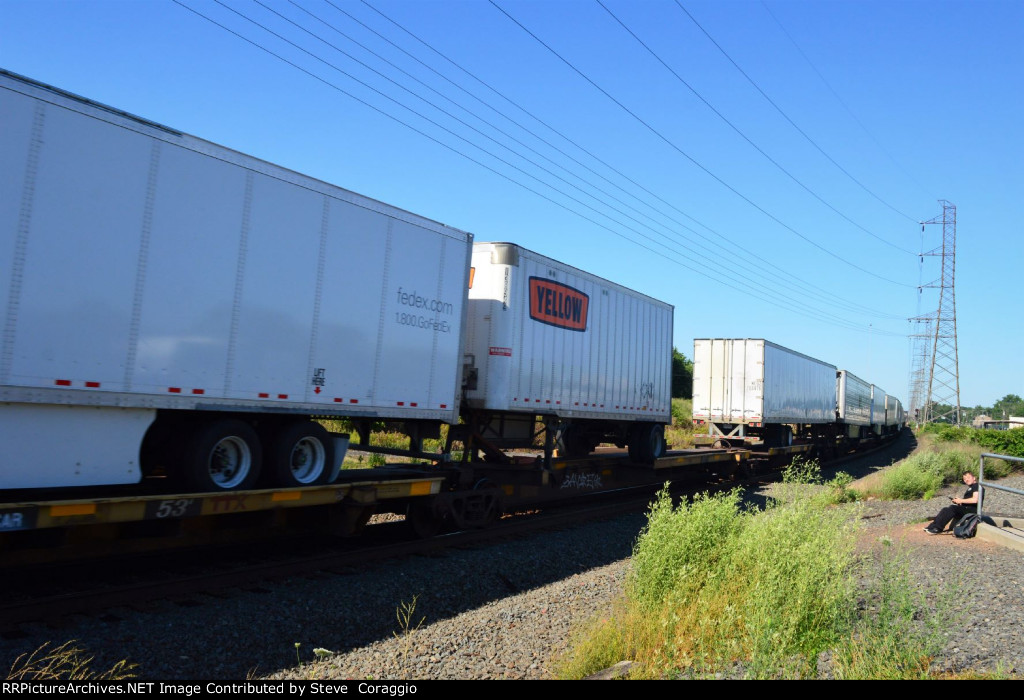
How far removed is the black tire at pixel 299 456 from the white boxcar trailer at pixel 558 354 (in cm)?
332

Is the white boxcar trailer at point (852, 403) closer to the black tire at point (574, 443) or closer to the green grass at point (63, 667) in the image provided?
the black tire at point (574, 443)

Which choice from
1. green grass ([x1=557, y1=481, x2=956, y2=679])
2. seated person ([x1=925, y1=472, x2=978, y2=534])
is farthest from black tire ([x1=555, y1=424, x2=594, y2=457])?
green grass ([x1=557, y1=481, x2=956, y2=679])

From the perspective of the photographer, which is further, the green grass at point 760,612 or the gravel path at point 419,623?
the gravel path at point 419,623

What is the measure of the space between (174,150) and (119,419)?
2.65 m

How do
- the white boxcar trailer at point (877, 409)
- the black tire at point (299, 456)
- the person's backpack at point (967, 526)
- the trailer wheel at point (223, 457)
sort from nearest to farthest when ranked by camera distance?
1. the trailer wheel at point (223, 457)
2. the black tire at point (299, 456)
3. the person's backpack at point (967, 526)
4. the white boxcar trailer at point (877, 409)

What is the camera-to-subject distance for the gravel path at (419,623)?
5.63 metres

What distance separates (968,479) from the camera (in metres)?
11.1

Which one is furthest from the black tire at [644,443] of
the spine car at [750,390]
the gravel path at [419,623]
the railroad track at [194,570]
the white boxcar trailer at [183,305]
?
the white boxcar trailer at [183,305]

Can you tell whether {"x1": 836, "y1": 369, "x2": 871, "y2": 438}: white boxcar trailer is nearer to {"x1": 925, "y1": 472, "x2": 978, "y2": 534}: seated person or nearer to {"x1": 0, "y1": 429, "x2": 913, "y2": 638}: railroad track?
{"x1": 925, "y1": 472, "x2": 978, "y2": 534}: seated person

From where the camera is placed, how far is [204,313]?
720 centimetres

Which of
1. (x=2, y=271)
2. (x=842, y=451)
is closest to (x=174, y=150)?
(x=2, y=271)

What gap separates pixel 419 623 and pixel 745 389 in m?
18.6

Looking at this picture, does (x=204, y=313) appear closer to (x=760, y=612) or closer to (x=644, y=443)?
(x=760, y=612)

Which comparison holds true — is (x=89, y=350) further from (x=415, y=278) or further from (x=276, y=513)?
(x=415, y=278)
